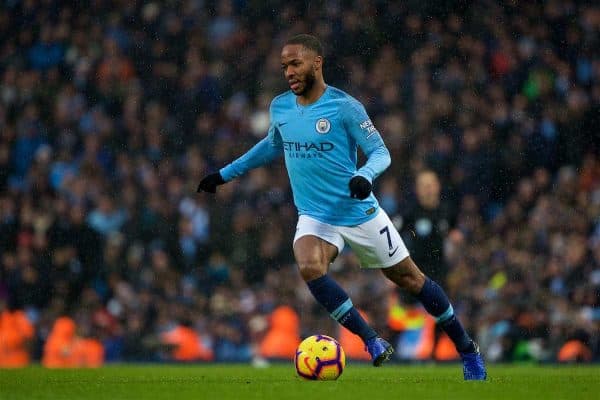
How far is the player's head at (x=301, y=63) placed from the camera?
24.7 feet

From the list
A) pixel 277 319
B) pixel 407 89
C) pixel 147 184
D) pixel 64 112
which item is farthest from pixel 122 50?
pixel 277 319

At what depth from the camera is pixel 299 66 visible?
755cm

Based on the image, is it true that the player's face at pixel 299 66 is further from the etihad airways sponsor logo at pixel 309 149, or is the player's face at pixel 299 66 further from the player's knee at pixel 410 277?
the player's knee at pixel 410 277

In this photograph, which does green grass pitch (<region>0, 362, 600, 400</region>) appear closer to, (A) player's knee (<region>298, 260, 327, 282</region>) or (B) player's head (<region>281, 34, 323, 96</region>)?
(A) player's knee (<region>298, 260, 327, 282</region>)

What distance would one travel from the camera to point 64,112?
17891 millimetres

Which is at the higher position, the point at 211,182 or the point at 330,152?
the point at 330,152

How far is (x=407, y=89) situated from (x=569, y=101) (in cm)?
208

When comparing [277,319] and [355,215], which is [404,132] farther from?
[355,215]

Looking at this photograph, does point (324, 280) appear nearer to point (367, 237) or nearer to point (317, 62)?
point (367, 237)

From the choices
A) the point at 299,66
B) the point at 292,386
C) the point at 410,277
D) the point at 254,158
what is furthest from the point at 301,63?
the point at 292,386

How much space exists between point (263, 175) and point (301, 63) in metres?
Answer: 8.35

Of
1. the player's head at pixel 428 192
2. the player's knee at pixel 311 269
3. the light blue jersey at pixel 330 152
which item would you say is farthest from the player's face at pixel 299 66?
the player's head at pixel 428 192

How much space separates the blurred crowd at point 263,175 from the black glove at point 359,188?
462cm

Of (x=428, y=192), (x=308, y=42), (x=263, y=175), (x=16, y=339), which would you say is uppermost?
(x=308, y=42)
